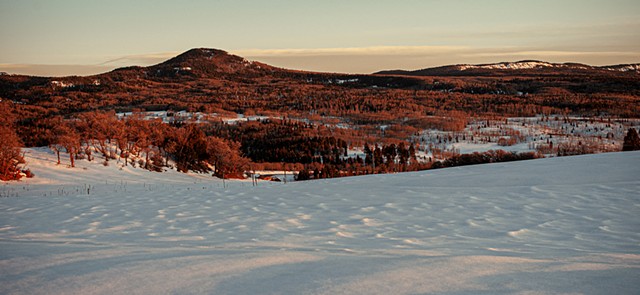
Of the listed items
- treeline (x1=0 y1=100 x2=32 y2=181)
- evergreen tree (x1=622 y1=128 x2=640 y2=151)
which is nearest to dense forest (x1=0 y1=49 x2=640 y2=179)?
treeline (x1=0 y1=100 x2=32 y2=181)

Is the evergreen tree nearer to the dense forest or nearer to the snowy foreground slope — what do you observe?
the dense forest

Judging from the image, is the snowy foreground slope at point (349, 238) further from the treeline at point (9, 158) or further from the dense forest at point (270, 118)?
the dense forest at point (270, 118)

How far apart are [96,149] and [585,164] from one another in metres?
34.3

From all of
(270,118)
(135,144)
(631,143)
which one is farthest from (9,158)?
(270,118)

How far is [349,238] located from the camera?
811cm

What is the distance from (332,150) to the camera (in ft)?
244

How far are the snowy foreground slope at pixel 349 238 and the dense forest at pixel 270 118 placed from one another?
18319 mm

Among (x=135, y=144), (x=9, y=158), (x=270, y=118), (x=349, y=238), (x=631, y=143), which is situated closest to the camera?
(x=349, y=238)

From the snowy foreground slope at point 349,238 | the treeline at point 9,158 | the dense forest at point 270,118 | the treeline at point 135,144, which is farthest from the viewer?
the dense forest at point 270,118

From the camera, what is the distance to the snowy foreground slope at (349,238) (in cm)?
489

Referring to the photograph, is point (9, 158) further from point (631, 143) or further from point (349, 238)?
point (631, 143)

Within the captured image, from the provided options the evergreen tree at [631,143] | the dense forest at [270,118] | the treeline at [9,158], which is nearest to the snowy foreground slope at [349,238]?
the treeline at [9,158]

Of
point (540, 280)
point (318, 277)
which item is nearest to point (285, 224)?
point (318, 277)

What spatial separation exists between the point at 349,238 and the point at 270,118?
10483 cm
